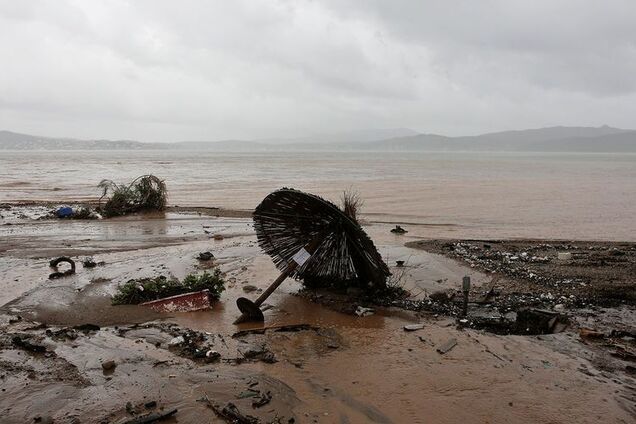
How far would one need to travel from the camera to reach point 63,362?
5.47m

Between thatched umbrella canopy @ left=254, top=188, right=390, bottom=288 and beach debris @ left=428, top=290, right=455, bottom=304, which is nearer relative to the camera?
thatched umbrella canopy @ left=254, top=188, right=390, bottom=288

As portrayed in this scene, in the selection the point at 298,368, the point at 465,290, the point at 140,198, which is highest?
the point at 140,198

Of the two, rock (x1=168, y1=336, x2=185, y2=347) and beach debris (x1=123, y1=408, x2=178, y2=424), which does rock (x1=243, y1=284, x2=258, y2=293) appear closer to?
rock (x1=168, y1=336, x2=185, y2=347)

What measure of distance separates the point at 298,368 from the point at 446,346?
6.74 feet

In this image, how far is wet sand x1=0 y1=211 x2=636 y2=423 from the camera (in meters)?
4.77

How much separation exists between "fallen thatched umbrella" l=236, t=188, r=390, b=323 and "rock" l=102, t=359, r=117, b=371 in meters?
2.01

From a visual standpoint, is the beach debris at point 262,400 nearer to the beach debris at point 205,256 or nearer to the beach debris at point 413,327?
the beach debris at point 413,327

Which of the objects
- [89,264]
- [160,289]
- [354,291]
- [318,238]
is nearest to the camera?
[318,238]

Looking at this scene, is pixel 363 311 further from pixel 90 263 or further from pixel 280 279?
pixel 90 263

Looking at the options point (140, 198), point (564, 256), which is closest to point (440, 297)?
point (564, 256)

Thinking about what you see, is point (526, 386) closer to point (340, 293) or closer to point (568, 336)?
point (568, 336)

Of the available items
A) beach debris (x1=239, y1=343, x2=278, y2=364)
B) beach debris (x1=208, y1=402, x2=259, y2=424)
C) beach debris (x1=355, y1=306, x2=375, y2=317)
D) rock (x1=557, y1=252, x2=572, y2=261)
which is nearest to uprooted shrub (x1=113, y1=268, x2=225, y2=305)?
beach debris (x1=239, y1=343, x2=278, y2=364)

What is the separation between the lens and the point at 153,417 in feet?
14.5

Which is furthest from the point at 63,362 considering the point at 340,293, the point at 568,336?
the point at 568,336
